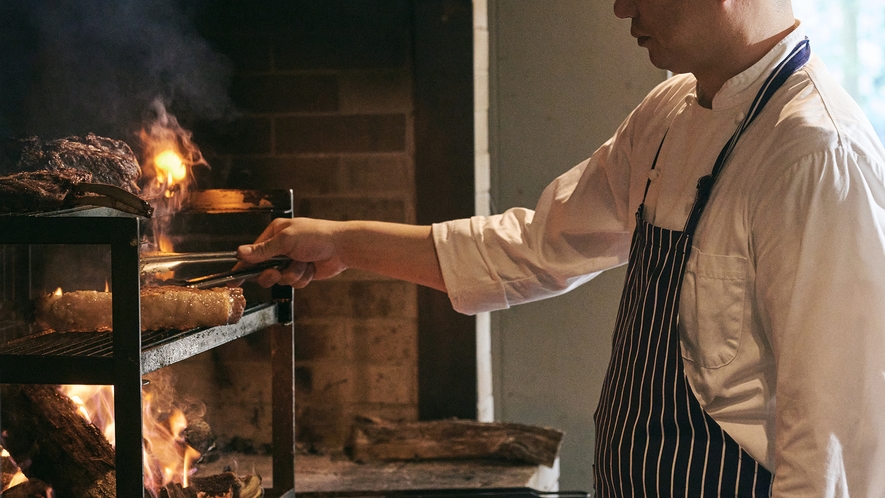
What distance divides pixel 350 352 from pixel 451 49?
3.56 feet

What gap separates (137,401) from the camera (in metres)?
1.25

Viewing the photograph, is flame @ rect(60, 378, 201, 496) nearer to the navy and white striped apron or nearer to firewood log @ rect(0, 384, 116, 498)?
firewood log @ rect(0, 384, 116, 498)

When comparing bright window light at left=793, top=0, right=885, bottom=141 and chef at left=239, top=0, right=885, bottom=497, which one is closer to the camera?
chef at left=239, top=0, right=885, bottom=497

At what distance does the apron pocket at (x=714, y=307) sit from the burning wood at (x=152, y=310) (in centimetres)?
80

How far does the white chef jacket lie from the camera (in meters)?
1.14

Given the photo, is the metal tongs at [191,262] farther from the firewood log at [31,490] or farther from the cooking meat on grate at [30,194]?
the firewood log at [31,490]

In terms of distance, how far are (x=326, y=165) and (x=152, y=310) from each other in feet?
4.88

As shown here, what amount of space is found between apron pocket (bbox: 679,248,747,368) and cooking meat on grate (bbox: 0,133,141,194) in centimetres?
116

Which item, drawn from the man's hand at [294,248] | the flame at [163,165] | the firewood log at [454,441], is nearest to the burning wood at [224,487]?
the man's hand at [294,248]

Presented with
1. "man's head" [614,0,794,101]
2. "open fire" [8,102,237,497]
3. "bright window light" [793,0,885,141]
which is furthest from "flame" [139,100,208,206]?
"bright window light" [793,0,885,141]

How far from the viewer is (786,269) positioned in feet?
3.89

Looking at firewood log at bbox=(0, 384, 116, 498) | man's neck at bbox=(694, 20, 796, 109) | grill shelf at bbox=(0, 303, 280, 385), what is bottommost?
firewood log at bbox=(0, 384, 116, 498)

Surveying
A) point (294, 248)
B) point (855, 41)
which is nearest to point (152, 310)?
point (294, 248)

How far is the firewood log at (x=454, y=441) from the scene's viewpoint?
2729 mm
